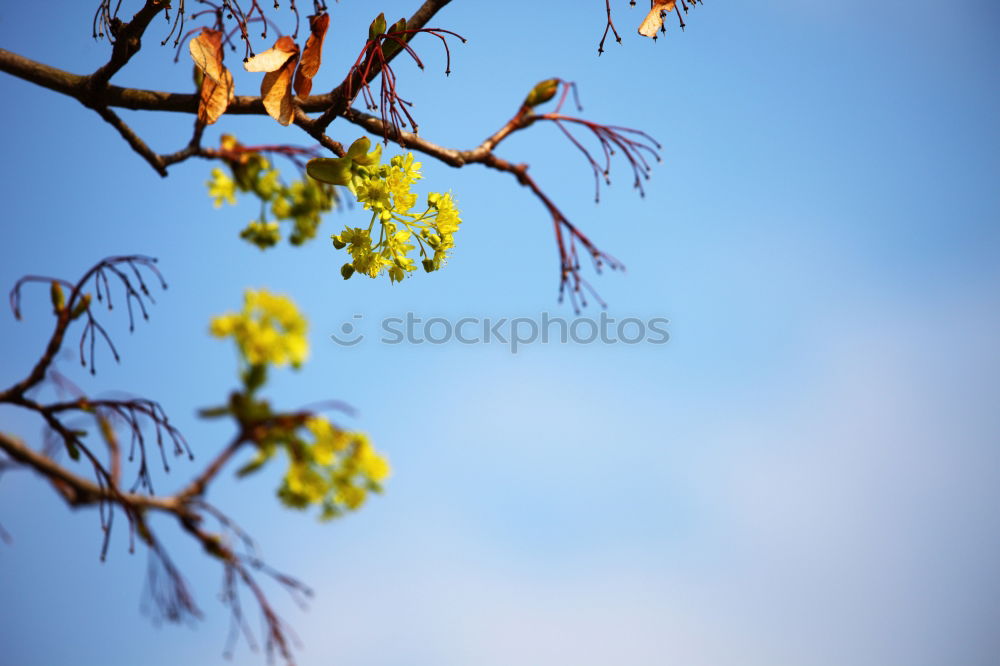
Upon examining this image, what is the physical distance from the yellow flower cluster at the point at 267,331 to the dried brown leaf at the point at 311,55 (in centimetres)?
131

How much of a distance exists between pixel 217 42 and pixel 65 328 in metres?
1.04

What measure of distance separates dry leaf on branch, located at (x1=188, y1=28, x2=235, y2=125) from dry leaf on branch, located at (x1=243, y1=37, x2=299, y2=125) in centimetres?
8

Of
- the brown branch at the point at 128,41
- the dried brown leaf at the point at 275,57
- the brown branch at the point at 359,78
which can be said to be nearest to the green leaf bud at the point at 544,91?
the brown branch at the point at 359,78

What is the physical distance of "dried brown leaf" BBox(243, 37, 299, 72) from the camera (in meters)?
1.25

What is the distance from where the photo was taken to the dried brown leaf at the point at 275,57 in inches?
49.1

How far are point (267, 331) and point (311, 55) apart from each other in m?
1.39

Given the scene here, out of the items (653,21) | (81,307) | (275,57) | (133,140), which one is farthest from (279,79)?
(81,307)

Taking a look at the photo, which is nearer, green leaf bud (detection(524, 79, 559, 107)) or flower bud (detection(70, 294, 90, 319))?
green leaf bud (detection(524, 79, 559, 107))

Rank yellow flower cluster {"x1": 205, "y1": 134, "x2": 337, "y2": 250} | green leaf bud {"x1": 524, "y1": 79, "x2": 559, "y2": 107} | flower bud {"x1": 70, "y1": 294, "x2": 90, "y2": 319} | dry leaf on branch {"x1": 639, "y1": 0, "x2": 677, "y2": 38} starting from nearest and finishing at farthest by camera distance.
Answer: dry leaf on branch {"x1": 639, "y1": 0, "x2": 677, "y2": 38}, green leaf bud {"x1": 524, "y1": 79, "x2": 559, "y2": 107}, flower bud {"x1": 70, "y1": 294, "x2": 90, "y2": 319}, yellow flower cluster {"x1": 205, "y1": 134, "x2": 337, "y2": 250}

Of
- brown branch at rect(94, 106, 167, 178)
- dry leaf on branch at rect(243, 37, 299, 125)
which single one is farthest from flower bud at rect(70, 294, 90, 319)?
dry leaf on branch at rect(243, 37, 299, 125)

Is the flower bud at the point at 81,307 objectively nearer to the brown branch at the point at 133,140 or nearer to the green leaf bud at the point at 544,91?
→ the brown branch at the point at 133,140

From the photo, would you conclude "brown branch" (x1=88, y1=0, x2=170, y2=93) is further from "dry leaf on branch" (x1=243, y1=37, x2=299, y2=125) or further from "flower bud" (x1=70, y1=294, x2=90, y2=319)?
"flower bud" (x1=70, y1=294, x2=90, y2=319)

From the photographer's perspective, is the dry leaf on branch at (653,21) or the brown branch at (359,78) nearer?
the brown branch at (359,78)

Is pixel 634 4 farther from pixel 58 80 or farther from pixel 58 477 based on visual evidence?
pixel 58 477
